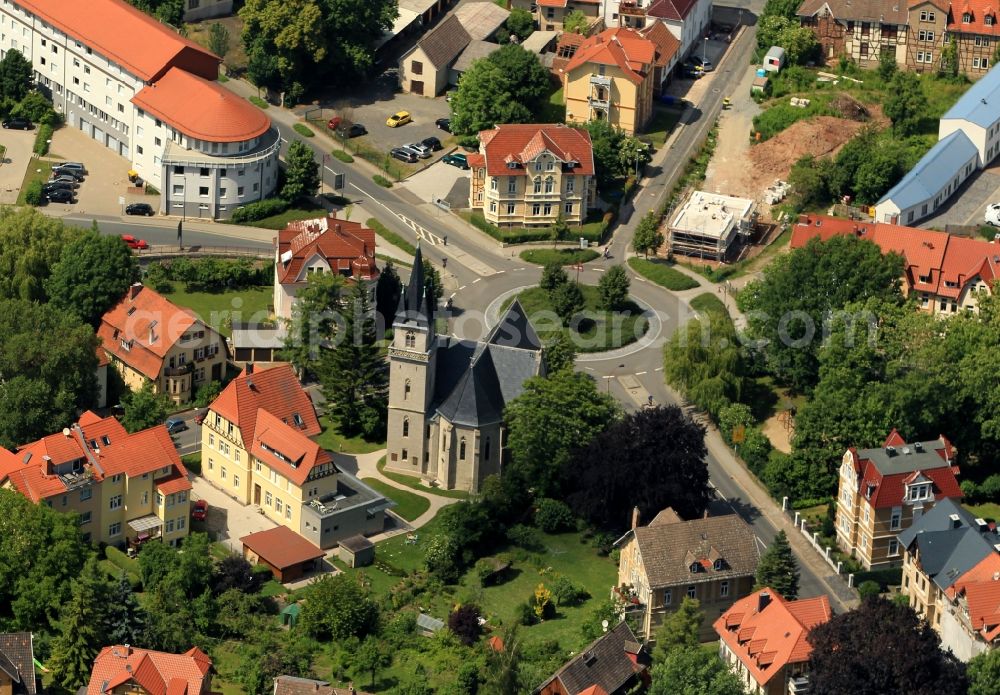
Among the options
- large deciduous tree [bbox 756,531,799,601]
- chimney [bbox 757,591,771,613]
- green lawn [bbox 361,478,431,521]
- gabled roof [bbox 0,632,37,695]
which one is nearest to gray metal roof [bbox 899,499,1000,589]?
large deciduous tree [bbox 756,531,799,601]

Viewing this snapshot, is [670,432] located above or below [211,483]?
above

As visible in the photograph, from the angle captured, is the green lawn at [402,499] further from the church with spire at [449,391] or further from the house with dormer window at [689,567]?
the house with dormer window at [689,567]

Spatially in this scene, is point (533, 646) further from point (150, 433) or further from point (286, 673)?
point (150, 433)

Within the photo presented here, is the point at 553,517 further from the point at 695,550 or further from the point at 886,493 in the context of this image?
the point at 886,493

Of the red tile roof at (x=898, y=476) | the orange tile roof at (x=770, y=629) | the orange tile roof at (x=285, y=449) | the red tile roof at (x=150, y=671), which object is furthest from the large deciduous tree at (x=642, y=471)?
the red tile roof at (x=150, y=671)

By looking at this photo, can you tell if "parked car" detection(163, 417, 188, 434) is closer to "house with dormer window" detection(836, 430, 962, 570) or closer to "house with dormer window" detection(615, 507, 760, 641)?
"house with dormer window" detection(615, 507, 760, 641)

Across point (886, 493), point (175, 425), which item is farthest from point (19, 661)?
point (886, 493)

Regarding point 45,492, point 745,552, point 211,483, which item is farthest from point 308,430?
point 745,552

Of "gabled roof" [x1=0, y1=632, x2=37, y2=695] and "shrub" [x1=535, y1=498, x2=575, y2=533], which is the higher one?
"shrub" [x1=535, y1=498, x2=575, y2=533]
